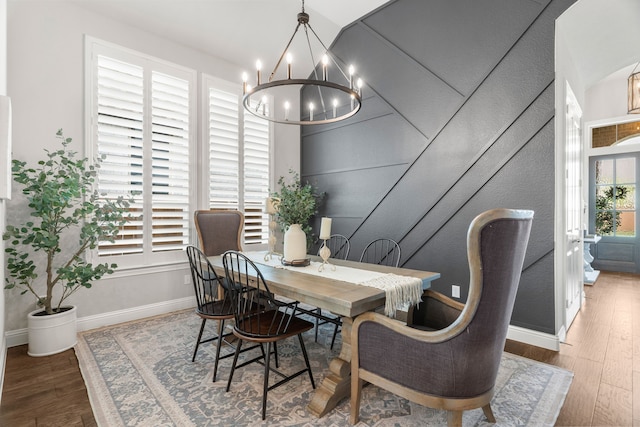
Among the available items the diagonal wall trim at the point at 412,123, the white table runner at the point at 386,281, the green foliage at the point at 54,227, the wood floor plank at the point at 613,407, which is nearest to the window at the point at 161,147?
the green foliage at the point at 54,227

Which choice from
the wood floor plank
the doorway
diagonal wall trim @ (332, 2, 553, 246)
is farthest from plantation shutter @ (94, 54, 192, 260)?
the doorway

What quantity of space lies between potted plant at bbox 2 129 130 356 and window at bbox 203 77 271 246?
1.33 metres

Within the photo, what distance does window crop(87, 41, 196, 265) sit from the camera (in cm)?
326

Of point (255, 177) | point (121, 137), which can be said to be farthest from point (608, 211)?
point (121, 137)

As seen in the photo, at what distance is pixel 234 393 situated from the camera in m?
2.06

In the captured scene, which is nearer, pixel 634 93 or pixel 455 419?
pixel 455 419

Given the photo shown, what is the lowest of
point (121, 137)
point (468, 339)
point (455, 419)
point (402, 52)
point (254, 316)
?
point (455, 419)

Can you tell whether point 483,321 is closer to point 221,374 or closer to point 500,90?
point 221,374

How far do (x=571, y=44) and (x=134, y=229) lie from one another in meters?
4.88

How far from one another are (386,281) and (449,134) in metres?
2.02

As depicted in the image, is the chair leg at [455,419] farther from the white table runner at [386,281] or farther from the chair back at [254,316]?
the chair back at [254,316]

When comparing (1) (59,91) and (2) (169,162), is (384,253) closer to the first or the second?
(2) (169,162)

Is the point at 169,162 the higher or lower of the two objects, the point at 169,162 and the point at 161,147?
the lower

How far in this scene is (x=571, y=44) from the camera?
9.95 ft
